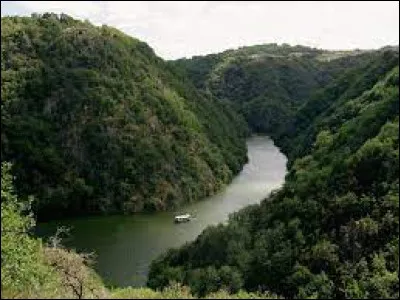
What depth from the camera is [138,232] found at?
109 m

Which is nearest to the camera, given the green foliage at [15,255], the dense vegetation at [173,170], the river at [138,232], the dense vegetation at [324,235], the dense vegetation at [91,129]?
the green foliage at [15,255]

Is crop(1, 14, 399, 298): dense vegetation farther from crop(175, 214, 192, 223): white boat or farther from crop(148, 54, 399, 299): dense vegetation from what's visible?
crop(175, 214, 192, 223): white boat

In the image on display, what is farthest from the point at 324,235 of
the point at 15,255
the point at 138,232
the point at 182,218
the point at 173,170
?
Answer: the point at 173,170

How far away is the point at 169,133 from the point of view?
147250 millimetres

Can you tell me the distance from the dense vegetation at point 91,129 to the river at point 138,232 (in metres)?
4.73

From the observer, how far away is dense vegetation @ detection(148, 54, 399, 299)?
2486 inches

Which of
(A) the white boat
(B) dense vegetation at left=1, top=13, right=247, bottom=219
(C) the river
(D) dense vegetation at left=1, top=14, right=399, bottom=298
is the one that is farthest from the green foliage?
(B) dense vegetation at left=1, top=13, right=247, bottom=219

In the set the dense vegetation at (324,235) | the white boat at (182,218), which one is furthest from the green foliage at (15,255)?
the white boat at (182,218)

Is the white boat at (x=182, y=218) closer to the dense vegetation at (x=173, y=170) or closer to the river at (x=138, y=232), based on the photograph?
the river at (x=138, y=232)

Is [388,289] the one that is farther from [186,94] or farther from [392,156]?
[186,94]

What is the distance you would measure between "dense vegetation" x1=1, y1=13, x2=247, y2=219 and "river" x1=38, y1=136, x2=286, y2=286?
4726 millimetres

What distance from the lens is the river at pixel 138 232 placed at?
89375 millimetres

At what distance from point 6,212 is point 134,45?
421 feet

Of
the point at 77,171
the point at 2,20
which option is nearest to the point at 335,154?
the point at 77,171
